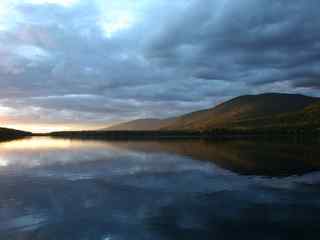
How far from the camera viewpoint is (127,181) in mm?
48812

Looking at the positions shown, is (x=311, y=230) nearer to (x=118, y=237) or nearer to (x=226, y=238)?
(x=226, y=238)

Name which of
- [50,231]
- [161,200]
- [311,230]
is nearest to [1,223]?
[50,231]

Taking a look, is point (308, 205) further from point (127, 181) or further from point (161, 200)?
point (127, 181)

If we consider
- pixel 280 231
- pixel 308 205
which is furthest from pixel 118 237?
pixel 308 205

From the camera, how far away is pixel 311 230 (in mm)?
25125

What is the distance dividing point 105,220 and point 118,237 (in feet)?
15.5

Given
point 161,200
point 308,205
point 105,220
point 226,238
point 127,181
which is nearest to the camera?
point 226,238

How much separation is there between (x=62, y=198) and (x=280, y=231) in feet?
81.1

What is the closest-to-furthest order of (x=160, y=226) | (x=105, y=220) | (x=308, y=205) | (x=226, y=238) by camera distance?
(x=226, y=238), (x=160, y=226), (x=105, y=220), (x=308, y=205)

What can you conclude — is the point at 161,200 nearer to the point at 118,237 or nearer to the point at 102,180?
the point at 118,237

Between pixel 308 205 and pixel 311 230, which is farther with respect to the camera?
pixel 308 205

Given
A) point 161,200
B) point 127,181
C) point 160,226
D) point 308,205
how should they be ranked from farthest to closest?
point 127,181, point 161,200, point 308,205, point 160,226

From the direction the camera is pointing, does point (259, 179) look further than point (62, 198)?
Yes

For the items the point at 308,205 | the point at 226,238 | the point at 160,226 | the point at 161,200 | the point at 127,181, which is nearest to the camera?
the point at 226,238
